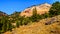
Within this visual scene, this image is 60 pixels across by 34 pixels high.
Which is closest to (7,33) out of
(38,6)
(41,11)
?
(41,11)

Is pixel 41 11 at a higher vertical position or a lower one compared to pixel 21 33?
higher

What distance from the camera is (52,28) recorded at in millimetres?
41812

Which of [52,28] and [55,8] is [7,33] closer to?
[52,28]

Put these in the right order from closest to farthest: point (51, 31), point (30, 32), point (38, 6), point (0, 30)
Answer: point (51, 31)
point (30, 32)
point (0, 30)
point (38, 6)

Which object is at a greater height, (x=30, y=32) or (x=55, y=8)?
(x=55, y=8)

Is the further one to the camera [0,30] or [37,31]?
[0,30]

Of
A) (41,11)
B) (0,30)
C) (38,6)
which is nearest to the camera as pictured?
(0,30)

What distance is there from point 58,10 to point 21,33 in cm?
2075

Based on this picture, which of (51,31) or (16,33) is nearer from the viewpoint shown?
(51,31)

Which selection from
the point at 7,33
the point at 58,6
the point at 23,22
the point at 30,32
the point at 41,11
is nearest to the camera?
the point at 30,32

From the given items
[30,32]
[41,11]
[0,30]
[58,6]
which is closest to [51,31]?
[30,32]

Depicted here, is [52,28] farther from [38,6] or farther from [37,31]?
[38,6]

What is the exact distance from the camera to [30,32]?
43.8m

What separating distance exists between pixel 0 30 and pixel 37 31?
16.2 metres
